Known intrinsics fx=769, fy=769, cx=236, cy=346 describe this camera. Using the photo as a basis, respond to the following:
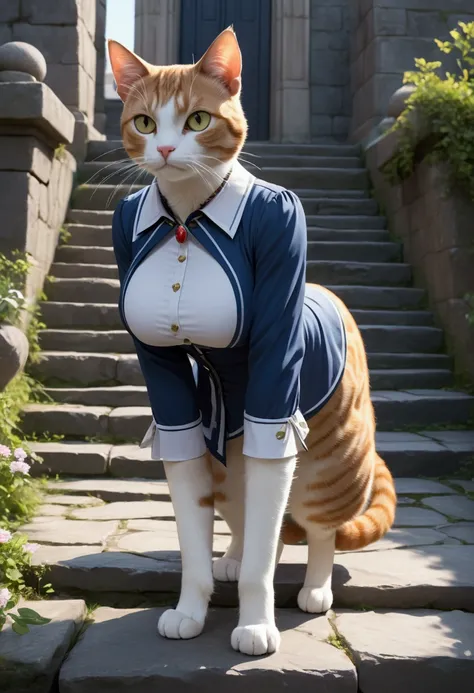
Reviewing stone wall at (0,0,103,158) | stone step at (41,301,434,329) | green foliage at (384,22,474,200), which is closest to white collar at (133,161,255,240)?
stone step at (41,301,434,329)

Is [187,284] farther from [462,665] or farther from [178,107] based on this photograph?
[462,665]

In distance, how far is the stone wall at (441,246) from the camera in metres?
4.64

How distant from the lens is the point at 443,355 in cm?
477

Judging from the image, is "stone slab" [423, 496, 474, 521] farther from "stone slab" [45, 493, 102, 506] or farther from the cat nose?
the cat nose

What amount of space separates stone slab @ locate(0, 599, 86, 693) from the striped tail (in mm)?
691

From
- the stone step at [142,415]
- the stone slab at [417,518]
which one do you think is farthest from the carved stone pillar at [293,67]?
the stone slab at [417,518]

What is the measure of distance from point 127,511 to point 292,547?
778mm

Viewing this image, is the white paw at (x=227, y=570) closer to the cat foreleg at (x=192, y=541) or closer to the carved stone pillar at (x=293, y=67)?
the cat foreleg at (x=192, y=541)

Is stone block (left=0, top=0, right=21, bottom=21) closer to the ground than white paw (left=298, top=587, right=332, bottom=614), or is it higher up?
higher up

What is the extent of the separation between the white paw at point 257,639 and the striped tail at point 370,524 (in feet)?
1.39

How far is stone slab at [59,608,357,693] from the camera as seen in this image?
1879 mm

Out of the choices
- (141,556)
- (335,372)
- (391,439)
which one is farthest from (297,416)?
(391,439)

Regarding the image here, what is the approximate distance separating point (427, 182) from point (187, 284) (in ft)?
11.6

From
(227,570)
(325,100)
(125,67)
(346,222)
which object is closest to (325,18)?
(325,100)
